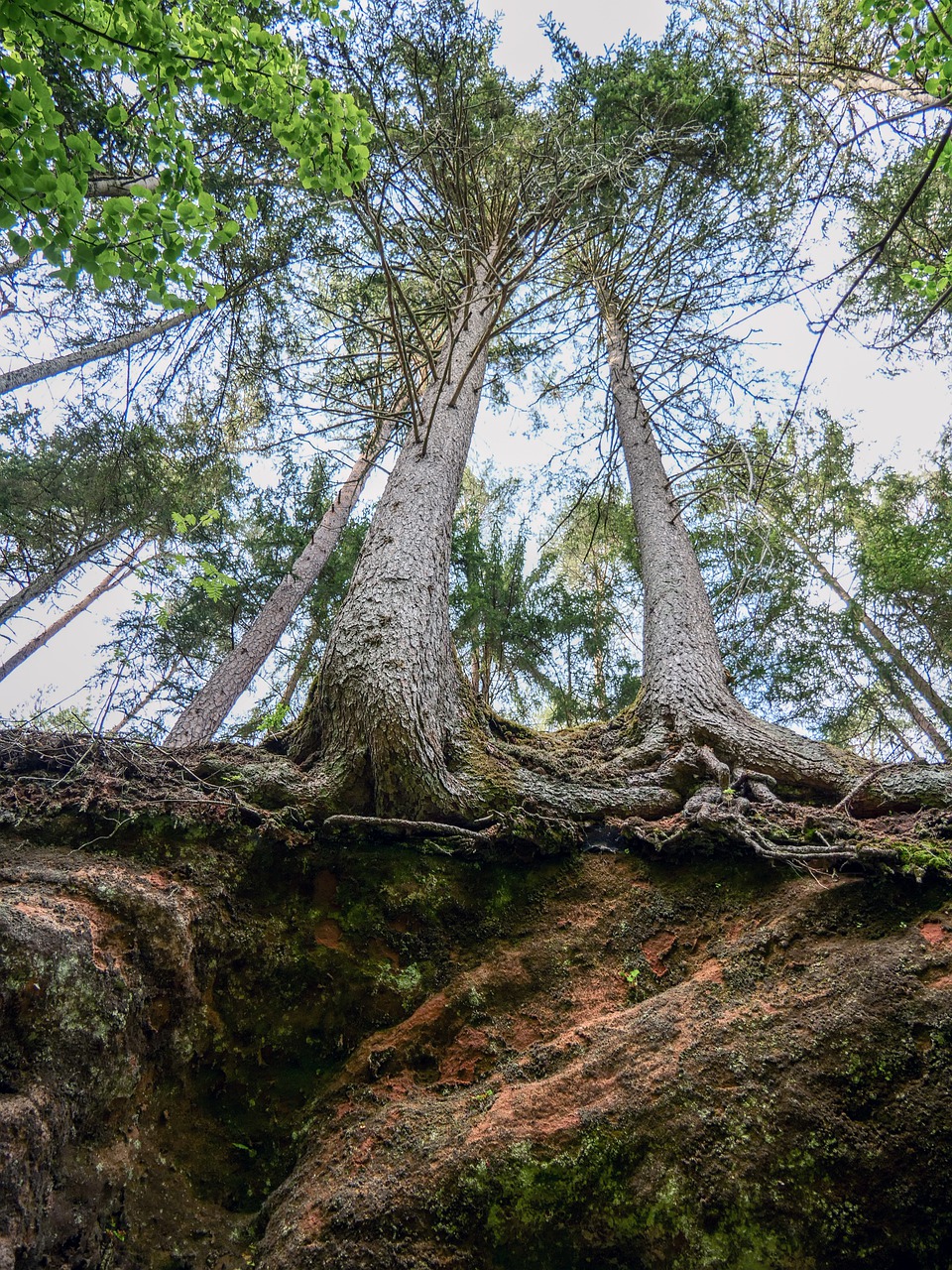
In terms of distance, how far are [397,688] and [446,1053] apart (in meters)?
1.28

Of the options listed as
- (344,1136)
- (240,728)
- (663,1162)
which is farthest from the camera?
(240,728)

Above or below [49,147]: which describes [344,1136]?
below

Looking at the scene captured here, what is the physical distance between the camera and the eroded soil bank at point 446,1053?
4.37ft

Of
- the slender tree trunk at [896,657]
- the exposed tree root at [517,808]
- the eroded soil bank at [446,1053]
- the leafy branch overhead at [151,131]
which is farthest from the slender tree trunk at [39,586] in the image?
the slender tree trunk at [896,657]

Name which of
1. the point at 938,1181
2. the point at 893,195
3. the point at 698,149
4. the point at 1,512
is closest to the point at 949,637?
the point at 893,195

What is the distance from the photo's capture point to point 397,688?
2.42 metres

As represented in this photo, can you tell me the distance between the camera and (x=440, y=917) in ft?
7.03

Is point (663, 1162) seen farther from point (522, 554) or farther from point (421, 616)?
point (522, 554)

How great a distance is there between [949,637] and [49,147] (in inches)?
→ 398

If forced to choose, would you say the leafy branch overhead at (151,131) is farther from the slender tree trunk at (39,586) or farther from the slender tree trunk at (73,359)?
the slender tree trunk at (39,586)

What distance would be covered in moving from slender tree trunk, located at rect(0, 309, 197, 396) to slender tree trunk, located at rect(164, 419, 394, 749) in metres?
2.86

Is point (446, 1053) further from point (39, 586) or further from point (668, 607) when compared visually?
point (39, 586)

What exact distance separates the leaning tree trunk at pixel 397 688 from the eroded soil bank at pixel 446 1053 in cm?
24

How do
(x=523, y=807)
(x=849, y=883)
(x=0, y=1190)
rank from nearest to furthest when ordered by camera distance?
(x=0, y=1190)
(x=849, y=883)
(x=523, y=807)
